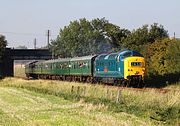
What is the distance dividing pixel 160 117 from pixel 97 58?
90.0 feet

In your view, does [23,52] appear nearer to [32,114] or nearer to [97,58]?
[97,58]

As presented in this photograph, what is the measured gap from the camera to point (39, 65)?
73.0 meters

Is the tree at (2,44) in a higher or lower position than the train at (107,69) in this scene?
higher

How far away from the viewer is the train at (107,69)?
119ft

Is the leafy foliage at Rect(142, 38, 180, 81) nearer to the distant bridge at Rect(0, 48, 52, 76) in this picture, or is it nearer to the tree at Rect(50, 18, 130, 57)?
the tree at Rect(50, 18, 130, 57)

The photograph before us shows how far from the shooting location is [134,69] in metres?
36.1

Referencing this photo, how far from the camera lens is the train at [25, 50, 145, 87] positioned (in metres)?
36.2

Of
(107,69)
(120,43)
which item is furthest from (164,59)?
(120,43)

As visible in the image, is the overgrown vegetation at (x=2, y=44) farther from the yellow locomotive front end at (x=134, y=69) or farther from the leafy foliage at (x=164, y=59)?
the yellow locomotive front end at (x=134, y=69)

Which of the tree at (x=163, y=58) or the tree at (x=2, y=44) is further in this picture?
the tree at (x=2, y=44)

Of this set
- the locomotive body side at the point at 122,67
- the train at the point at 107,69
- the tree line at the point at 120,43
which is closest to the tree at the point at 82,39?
the tree line at the point at 120,43

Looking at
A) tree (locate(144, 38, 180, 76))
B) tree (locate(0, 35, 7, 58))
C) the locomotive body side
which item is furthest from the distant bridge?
the locomotive body side

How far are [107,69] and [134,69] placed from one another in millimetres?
4004

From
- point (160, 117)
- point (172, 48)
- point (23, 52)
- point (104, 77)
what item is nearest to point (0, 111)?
point (160, 117)
